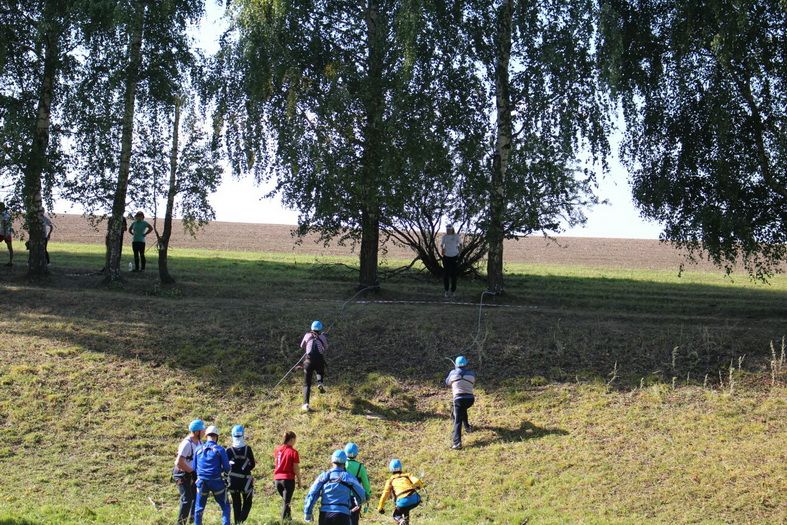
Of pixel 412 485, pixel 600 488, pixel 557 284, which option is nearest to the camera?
pixel 412 485

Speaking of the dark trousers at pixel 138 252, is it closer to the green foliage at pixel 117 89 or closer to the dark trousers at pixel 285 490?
the green foliage at pixel 117 89

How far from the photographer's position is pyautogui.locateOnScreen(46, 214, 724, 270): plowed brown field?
48.2 meters

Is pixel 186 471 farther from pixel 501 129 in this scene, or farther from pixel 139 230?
pixel 139 230

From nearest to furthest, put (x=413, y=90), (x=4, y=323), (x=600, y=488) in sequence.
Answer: (x=600, y=488), (x=4, y=323), (x=413, y=90)

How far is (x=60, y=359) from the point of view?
61.2 feet

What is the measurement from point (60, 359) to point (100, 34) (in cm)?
1016

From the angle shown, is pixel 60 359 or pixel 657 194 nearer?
pixel 60 359

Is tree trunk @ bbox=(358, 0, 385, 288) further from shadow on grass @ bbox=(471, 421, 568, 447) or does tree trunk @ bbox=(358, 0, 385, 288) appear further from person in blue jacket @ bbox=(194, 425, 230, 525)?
person in blue jacket @ bbox=(194, 425, 230, 525)

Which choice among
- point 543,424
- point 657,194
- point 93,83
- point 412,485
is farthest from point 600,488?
point 93,83

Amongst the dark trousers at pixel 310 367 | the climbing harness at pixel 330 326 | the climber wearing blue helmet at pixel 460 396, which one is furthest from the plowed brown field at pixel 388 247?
the climber wearing blue helmet at pixel 460 396

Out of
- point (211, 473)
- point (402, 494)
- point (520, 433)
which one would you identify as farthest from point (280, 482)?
point (520, 433)

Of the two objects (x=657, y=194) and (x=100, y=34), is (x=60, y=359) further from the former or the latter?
(x=657, y=194)

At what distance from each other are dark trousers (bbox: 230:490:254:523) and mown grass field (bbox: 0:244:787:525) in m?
0.38

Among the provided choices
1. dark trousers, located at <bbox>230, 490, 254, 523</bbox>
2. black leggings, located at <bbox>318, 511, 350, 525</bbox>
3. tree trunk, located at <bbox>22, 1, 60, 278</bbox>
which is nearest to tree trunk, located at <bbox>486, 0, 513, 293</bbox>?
tree trunk, located at <bbox>22, 1, 60, 278</bbox>
